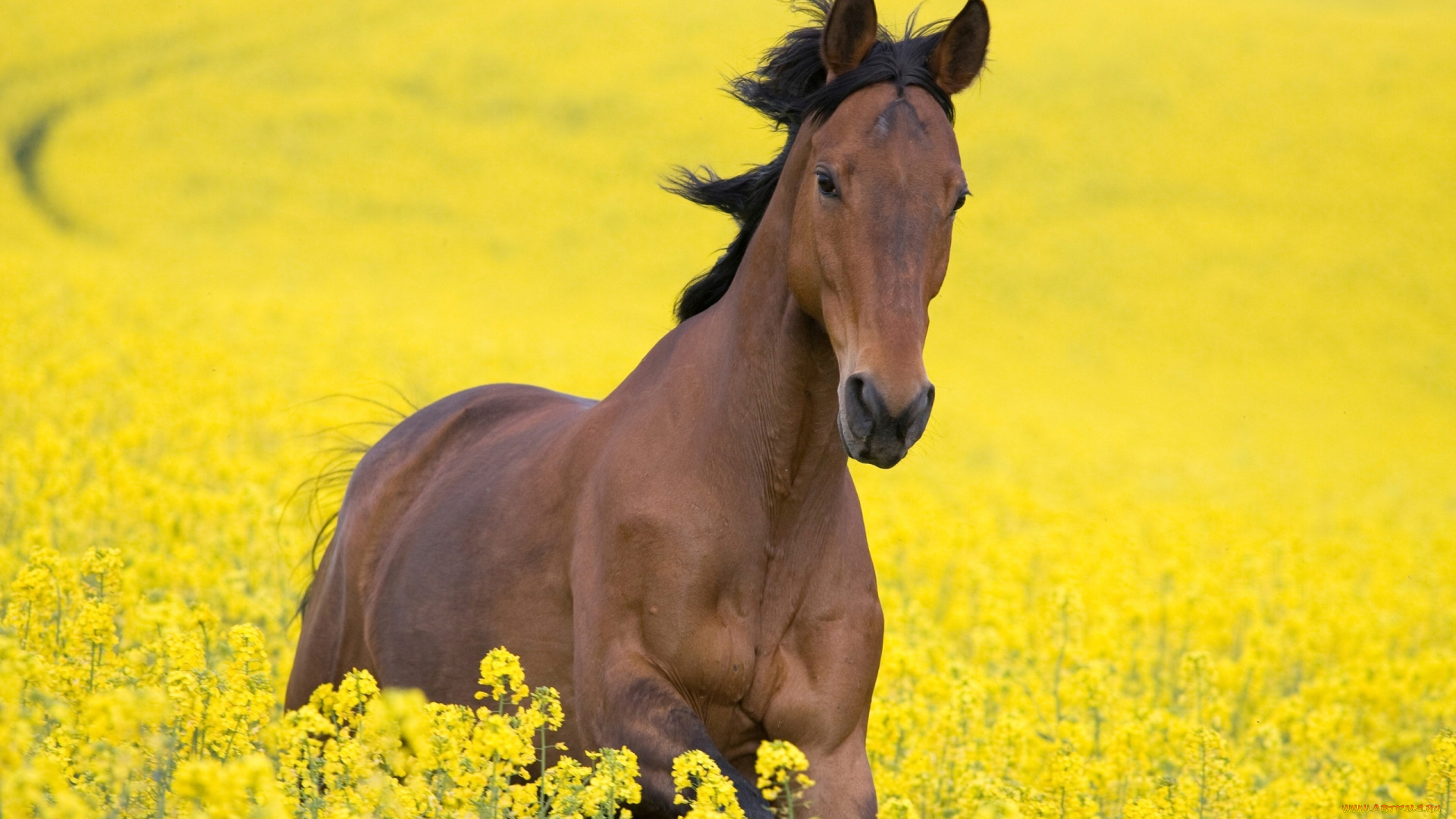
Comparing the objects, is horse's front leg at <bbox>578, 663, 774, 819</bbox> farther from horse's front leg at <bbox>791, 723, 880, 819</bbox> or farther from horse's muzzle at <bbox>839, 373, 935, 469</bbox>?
horse's muzzle at <bbox>839, 373, 935, 469</bbox>

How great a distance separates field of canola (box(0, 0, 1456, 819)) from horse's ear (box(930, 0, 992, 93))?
0.63 metres

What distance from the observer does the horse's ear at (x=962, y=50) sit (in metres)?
4.18

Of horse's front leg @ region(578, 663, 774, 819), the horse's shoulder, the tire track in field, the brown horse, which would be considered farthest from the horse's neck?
the tire track in field

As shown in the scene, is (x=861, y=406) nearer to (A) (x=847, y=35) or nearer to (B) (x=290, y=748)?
(A) (x=847, y=35)

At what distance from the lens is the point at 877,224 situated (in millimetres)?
3777

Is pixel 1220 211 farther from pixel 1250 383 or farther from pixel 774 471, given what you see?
pixel 774 471

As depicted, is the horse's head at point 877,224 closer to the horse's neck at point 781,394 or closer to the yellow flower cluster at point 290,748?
the horse's neck at point 781,394

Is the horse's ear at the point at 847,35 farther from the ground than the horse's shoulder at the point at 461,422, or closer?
farther from the ground

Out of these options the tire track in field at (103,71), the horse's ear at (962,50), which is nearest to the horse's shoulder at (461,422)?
the horse's ear at (962,50)

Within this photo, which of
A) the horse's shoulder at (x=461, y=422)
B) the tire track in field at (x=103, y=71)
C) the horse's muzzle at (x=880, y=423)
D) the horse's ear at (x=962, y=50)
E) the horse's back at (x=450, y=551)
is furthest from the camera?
the tire track in field at (x=103, y=71)

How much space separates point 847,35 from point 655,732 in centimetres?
210

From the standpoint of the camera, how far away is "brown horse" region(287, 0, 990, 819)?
3807 millimetres

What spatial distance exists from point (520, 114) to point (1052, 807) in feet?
129

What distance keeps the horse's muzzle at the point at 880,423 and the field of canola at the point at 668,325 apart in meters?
0.89
